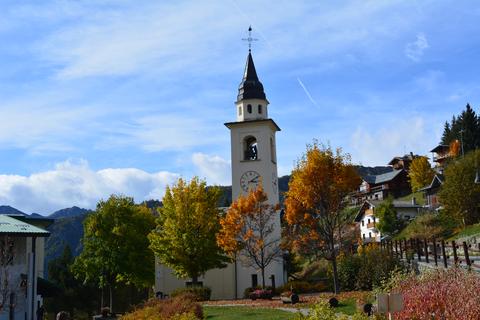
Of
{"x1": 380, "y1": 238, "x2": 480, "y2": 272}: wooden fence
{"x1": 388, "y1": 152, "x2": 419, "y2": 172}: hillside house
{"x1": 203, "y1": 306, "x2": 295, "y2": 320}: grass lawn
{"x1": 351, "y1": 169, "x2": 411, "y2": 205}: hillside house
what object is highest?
{"x1": 388, "y1": 152, "x2": 419, "y2": 172}: hillside house

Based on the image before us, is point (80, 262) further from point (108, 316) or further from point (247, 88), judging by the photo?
point (247, 88)

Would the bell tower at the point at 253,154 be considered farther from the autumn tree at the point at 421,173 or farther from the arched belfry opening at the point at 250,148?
the autumn tree at the point at 421,173

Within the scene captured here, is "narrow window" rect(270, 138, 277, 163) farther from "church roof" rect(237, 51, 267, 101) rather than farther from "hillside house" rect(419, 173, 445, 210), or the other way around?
"hillside house" rect(419, 173, 445, 210)

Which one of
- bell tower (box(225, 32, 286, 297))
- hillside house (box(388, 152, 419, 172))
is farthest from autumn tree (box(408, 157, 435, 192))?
bell tower (box(225, 32, 286, 297))

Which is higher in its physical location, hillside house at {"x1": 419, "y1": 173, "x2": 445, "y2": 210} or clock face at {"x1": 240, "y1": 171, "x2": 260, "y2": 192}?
hillside house at {"x1": 419, "y1": 173, "x2": 445, "y2": 210}

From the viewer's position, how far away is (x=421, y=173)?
336ft

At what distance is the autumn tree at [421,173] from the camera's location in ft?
335

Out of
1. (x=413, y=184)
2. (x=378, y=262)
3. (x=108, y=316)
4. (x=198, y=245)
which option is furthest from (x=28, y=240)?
(x=413, y=184)

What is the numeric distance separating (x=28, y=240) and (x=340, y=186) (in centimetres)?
1808

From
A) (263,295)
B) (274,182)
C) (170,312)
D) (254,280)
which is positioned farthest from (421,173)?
(170,312)

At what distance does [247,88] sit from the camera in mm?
47625

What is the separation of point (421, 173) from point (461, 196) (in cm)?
4267

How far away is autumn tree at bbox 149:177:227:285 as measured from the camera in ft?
135

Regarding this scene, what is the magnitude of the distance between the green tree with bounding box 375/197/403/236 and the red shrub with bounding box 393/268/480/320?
61.7m
